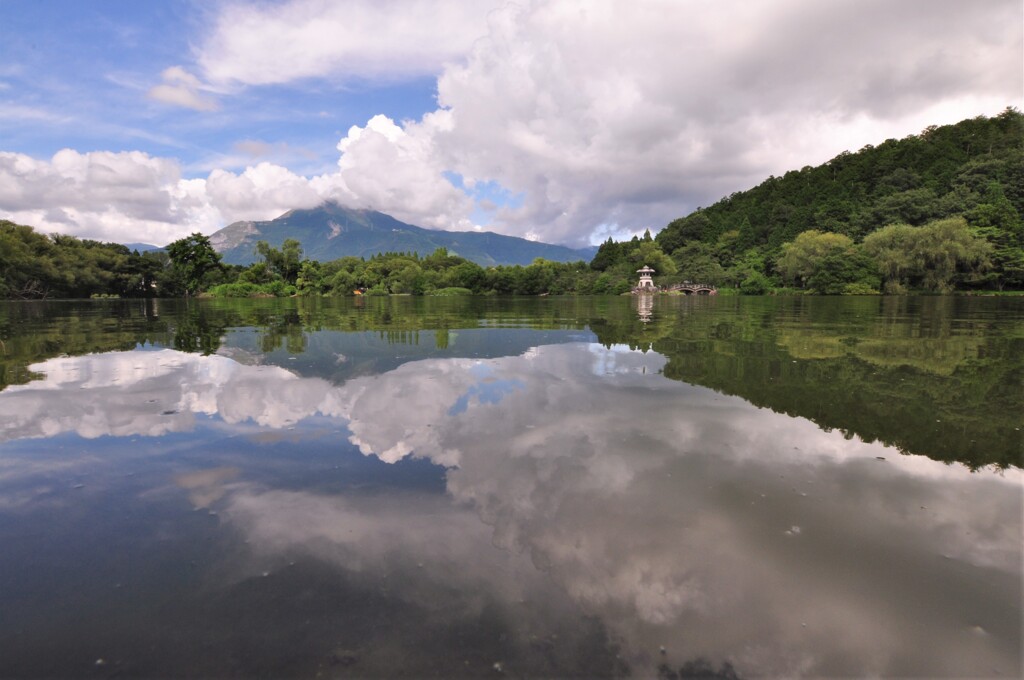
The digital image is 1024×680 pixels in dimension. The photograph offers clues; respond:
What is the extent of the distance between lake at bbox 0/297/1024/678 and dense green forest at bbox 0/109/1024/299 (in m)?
82.9

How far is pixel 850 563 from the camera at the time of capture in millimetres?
4070

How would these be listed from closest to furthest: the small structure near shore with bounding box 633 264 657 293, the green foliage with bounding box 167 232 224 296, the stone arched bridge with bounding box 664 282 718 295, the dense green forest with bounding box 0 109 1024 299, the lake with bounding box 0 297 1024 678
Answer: the lake with bounding box 0 297 1024 678 < the dense green forest with bounding box 0 109 1024 299 < the stone arched bridge with bounding box 664 282 718 295 < the green foliage with bounding box 167 232 224 296 < the small structure near shore with bounding box 633 264 657 293

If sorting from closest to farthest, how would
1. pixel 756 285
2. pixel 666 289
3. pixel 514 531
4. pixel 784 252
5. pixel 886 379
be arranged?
pixel 514 531, pixel 886 379, pixel 756 285, pixel 784 252, pixel 666 289

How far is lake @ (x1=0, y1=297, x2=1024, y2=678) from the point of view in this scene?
3182 millimetres

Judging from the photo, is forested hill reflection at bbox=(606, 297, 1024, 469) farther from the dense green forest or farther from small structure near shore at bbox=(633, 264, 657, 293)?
small structure near shore at bbox=(633, 264, 657, 293)

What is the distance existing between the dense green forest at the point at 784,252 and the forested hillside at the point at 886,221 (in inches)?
11.2

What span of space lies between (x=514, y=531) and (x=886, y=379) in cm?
999

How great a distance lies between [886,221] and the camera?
104 m

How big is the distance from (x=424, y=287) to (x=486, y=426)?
118839 millimetres

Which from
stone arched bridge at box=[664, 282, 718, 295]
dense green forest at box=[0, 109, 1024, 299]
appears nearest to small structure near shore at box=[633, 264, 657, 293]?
dense green forest at box=[0, 109, 1024, 299]

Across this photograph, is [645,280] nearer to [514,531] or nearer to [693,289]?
[693,289]

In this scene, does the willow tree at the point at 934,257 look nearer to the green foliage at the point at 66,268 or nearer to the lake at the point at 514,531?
the lake at the point at 514,531

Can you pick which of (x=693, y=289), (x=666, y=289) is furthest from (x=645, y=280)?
(x=693, y=289)

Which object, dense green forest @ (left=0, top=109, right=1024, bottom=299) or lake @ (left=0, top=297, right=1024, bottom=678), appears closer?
lake @ (left=0, top=297, right=1024, bottom=678)
